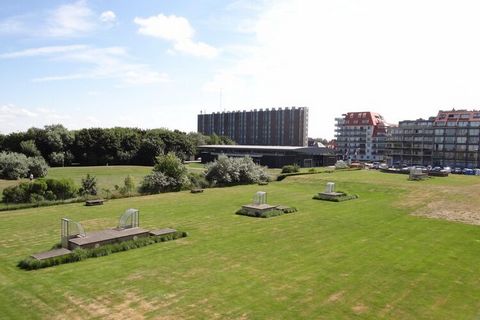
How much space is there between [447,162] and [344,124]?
156 ft

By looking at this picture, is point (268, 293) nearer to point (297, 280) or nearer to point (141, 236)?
point (297, 280)

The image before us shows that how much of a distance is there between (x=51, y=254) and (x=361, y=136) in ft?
500

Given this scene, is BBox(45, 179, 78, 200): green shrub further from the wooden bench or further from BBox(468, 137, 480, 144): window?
BBox(468, 137, 480, 144): window

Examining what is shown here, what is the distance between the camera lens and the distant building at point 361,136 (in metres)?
155

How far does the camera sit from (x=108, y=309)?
12703mm

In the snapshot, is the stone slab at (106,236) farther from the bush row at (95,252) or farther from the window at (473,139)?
the window at (473,139)

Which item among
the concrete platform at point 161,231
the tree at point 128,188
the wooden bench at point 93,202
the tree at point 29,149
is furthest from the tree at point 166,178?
the tree at point 29,149

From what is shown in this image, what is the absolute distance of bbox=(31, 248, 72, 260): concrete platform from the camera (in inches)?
695

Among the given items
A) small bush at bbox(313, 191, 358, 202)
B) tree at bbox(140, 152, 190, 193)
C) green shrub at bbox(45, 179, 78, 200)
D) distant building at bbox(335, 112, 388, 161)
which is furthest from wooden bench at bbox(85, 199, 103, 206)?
distant building at bbox(335, 112, 388, 161)

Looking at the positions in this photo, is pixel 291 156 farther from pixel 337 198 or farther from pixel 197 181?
pixel 337 198

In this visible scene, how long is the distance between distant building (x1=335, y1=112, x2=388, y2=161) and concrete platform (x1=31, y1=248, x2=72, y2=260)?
485ft

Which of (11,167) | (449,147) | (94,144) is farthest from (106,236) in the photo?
(449,147)

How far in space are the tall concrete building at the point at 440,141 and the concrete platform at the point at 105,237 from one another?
12254 cm

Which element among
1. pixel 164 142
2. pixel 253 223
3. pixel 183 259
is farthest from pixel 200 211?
pixel 164 142
